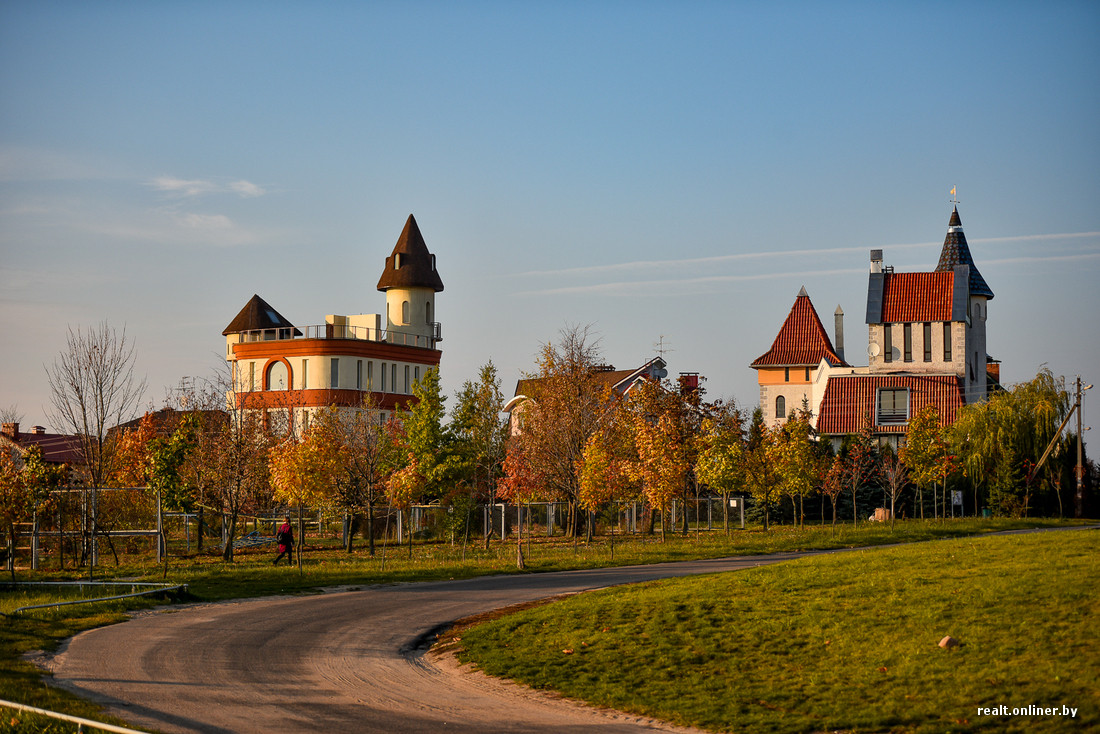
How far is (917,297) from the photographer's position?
2739 inches

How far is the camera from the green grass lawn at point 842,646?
35.7ft

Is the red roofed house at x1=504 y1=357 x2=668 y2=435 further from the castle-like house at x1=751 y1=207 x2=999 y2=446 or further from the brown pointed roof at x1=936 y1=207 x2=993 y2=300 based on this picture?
the brown pointed roof at x1=936 y1=207 x2=993 y2=300

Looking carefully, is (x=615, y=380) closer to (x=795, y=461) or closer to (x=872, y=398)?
(x=872, y=398)

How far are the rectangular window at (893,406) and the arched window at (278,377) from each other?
1663 inches

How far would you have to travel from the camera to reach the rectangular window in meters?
65.7

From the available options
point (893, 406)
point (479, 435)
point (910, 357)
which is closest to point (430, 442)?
point (479, 435)

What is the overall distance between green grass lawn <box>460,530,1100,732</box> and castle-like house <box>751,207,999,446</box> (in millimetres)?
46044

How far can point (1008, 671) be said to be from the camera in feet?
37.3

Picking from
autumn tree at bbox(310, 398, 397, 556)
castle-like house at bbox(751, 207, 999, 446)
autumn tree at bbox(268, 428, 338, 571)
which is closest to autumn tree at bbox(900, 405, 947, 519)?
castle-like house at bbox(751, 207, 999, 446)

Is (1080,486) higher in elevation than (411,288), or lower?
lower

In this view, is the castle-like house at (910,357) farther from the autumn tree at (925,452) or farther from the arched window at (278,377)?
the arched window at (278,377)

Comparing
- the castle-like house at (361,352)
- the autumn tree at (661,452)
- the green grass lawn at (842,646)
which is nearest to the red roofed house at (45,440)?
the castle-like house at (361,352)

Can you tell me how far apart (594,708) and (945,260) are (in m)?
73.2

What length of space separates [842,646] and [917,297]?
60.5m
